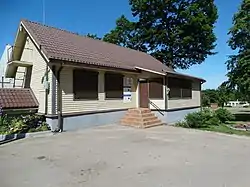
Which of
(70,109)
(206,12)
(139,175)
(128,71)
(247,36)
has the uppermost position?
(206,12)

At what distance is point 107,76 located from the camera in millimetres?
14102

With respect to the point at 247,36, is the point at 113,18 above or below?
above

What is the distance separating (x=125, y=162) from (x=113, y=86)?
8.64 meters

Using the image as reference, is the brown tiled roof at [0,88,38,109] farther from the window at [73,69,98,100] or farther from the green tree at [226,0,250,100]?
the green tree at [226,0,250,100]

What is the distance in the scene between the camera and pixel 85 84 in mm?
12758

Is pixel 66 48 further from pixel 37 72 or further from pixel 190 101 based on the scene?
pixel 190 101

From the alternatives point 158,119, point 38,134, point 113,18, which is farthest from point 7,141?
point 113,18

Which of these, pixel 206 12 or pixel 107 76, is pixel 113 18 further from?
pixel 107 76

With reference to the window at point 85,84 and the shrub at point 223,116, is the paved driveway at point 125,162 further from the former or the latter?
the shrub at point 223,116

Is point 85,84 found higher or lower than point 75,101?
higher

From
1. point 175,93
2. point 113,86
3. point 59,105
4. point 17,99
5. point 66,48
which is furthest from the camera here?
point 175,93

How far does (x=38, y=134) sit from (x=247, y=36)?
19.5 metres

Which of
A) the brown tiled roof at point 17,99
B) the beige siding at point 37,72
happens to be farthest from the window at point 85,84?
the brown tiled roof at point 17,99

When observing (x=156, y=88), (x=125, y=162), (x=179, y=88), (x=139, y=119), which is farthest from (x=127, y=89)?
(x=125, y=162)
